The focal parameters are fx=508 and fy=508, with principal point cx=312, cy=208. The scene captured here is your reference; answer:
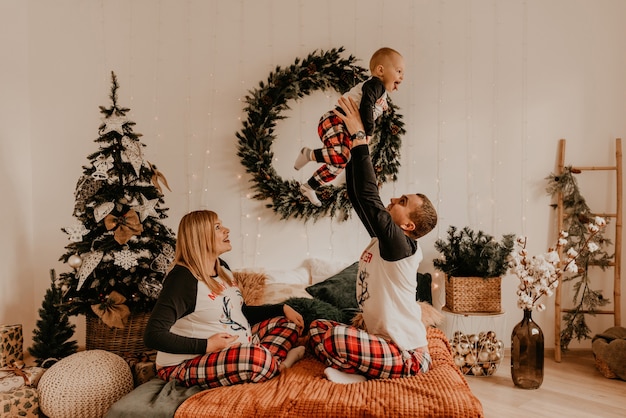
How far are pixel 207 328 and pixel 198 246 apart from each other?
0.37 meters

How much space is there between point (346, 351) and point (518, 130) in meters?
2.48

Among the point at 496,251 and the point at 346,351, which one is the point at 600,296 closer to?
the point at 496,251

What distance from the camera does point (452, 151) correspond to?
12.4ft

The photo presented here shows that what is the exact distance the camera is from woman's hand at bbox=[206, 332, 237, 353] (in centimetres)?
216

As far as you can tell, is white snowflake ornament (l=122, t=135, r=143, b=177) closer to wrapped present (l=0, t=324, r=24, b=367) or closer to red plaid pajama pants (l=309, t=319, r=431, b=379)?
wrapped present (l=0, t=324, r=24, b=367)

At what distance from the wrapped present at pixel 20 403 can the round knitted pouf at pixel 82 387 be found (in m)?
0.04

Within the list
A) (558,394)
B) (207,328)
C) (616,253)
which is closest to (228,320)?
(207,328)

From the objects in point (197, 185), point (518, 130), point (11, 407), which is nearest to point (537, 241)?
point (518, 130)

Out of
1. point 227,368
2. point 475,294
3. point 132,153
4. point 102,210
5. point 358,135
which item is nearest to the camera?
point 227,368

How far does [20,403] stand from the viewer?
2330mm

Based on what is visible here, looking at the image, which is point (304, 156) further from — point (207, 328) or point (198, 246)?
point (207, 328)

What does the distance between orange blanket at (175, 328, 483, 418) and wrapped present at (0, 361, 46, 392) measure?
1036 mm

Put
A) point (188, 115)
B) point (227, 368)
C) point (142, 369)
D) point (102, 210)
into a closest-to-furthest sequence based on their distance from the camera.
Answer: point (227, 368) < point (142, 369) < point (102, 210) < point (188, 115)

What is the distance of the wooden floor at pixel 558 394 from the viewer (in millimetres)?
2809
